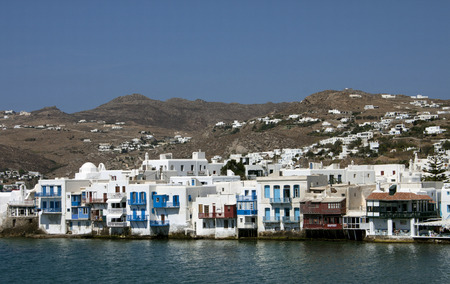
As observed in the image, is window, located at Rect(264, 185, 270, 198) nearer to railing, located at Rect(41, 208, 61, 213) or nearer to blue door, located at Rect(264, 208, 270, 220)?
blue door, located at Rect(264, 208, 270, 220)

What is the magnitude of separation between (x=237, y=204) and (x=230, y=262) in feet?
33.9

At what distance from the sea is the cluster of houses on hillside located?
4.96 ft

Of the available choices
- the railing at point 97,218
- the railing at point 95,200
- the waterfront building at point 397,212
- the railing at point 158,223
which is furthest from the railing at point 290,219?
the railing at point 97,218

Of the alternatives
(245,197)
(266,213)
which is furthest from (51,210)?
(266,213)

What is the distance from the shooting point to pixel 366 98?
176750mm

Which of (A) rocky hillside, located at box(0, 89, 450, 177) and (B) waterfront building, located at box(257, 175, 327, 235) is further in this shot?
(A) rocky hillside, located at box(0, 89, 450, 177)

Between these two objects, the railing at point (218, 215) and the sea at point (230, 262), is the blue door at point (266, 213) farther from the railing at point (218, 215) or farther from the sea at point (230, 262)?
the railing at point (218, 215)

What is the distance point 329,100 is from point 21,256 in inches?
4994

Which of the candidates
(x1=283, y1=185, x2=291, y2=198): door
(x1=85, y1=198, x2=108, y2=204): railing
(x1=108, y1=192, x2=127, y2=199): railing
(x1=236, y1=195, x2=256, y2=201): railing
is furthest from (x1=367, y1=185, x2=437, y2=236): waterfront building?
(x1=85, y1=198, x2=108, y2=204): railing

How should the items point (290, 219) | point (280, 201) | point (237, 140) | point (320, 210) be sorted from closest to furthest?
point (320, 210), point (290, 219), point (280, 201), point (237, 140)

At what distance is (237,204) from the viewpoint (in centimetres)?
5869

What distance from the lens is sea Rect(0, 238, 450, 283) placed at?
43.9 metres

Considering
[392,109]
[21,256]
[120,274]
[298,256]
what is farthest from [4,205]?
[392,109]

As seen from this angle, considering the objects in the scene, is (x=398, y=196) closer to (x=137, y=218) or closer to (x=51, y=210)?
(x=137, y=218)
